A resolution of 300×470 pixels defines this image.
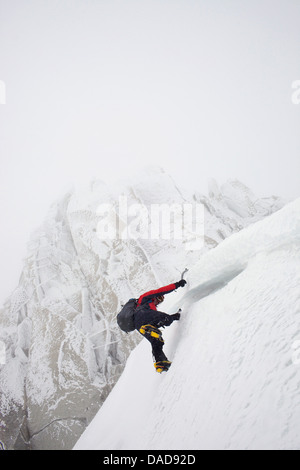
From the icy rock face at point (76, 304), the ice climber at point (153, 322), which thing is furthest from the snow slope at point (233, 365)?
the icy rock face at point (76, 304)

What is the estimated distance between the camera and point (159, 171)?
1027 inches

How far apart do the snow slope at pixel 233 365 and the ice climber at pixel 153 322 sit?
24cm

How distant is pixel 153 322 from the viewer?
14.3 feet

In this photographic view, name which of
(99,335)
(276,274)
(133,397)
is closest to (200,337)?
(276,274)

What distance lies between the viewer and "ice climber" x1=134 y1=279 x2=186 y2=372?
416cm

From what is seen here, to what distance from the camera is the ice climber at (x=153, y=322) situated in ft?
13.6

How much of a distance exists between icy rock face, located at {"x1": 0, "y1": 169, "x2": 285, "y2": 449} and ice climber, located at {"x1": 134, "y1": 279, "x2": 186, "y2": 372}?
1315 cm

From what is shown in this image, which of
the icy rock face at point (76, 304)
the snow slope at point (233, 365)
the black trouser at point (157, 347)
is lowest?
the icy rock face at point (76, 304)

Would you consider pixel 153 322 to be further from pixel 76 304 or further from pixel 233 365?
pixel 76 304

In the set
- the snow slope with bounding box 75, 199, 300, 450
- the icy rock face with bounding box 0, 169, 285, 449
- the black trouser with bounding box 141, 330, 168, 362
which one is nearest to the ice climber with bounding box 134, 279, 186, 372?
the black trouser with bounding box 141, 330, 168, 362

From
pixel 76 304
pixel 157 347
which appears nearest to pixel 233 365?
pixel 157 347

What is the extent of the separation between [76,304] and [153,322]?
1726 centimetres

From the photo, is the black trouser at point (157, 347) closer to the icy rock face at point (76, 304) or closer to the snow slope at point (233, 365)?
the snow slope at point (233, 365)

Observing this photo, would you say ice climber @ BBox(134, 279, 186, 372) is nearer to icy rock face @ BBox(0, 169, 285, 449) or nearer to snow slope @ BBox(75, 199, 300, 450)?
snow slope @ BBox(75, 199, 300, 450)
